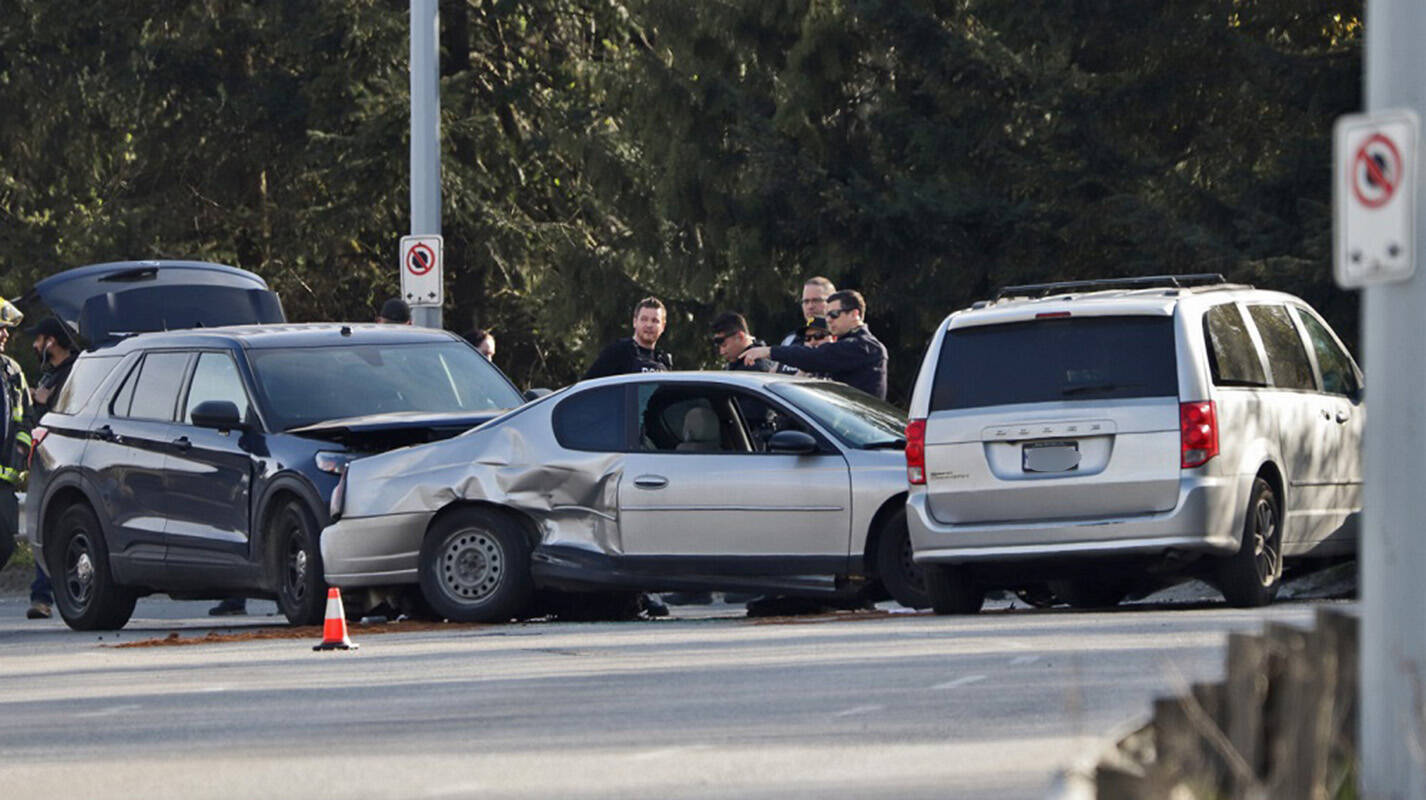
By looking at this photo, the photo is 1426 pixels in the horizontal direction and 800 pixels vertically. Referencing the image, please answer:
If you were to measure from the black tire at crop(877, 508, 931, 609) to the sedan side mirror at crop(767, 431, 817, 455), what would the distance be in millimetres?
568

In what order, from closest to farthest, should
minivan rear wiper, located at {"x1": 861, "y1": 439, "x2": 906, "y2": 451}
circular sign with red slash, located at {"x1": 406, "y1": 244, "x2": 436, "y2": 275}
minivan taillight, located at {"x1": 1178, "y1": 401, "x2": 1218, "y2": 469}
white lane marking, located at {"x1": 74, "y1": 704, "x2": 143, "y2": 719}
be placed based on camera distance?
white lane marking, located at {"x1": 74, "y1": 704, "x2": 143, "y2": 719}, minivan taillight, located at {"x1": 1178, "y1": 401, "x2": 1218, "y2": 469}, minivan rear wiper, located at {"x1": 861, "y1": 439, "x2": 906, "y2": 451}, circular sign with red slash, located at {"x1": 406, "y1": 244, "x2": 436, "y2": 275}

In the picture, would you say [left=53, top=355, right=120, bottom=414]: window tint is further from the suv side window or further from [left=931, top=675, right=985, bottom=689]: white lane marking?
[left=931, top=675, right=985, bottom=689]: white lane marking

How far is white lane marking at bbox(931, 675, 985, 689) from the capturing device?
10.5 meters

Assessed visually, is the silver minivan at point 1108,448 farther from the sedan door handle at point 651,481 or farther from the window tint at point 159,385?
the window tint at point 159,385

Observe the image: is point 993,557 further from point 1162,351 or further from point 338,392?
point 338,392

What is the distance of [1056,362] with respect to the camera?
45.8ft

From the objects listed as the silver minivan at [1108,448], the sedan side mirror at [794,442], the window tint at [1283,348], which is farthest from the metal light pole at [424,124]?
the window tint at [1283,348]

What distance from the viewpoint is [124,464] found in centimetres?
1712

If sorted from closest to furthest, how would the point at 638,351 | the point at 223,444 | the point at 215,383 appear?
the point at 223,444
the point at 215,383
the point at 638,351

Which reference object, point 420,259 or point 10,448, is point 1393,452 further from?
point 420,259

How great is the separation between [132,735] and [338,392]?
269 inches

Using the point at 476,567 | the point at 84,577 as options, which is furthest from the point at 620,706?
the point at 84,577

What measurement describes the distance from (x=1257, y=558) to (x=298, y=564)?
18.0 feet

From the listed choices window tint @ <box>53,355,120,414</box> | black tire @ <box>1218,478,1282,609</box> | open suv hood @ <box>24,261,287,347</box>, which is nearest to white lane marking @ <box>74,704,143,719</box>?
black tire @ <box>1218,478,1282,609</box>
